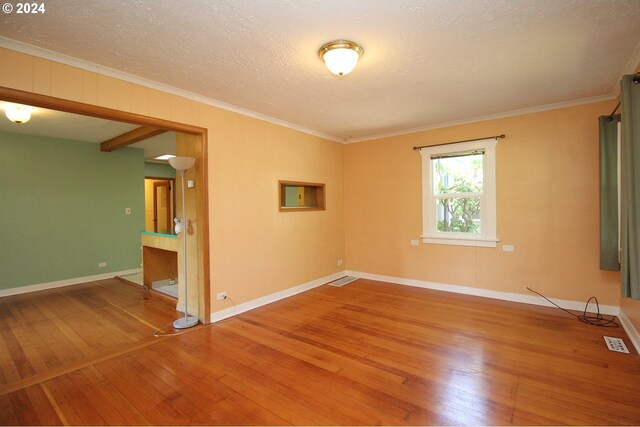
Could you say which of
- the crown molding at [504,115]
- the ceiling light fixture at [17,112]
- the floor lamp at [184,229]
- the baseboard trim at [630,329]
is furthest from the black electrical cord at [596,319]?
the ceiling light fixture at [17,112]

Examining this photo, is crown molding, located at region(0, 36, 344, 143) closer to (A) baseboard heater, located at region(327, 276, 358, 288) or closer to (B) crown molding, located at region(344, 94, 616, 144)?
(B) crown molding, located at region(344, 94, 616, 144)

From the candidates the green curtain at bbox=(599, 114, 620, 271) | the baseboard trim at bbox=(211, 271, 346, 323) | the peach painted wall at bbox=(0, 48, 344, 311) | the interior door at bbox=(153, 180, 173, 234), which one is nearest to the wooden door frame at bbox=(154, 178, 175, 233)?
the interior door at bbox=(153, 180, 173, 234)

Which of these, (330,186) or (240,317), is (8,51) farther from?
(330,186)

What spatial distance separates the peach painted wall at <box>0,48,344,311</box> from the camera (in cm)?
253

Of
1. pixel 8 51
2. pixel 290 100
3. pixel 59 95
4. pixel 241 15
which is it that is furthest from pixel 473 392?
pixel 8 51

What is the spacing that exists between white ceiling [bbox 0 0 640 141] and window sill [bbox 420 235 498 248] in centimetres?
198

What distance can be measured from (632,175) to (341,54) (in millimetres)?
2318

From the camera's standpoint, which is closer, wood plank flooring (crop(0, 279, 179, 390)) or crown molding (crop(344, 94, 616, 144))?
wood plank flooring (crop(0, 279, 179, 390))

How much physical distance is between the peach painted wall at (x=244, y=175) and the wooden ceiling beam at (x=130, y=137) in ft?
3.85

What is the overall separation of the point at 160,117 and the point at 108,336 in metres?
2.45

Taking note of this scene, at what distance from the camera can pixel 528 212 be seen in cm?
412

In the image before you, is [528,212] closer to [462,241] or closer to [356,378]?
[462,241]

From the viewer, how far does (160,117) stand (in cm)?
312

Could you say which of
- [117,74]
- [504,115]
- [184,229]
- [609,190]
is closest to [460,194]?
[504,115]
